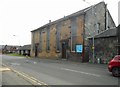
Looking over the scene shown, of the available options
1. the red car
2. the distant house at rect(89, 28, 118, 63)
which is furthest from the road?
the distant house at rect(89, 28, 118, 63)

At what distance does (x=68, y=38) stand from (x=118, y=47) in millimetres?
15895

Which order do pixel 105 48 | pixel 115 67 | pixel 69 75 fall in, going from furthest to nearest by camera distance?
1. pixel 105 48
2. pixel 69 75
3. pixel 115 67

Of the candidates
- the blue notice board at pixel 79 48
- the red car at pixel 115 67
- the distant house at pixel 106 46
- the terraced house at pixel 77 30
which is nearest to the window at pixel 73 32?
the terraced house at pixel 77 30

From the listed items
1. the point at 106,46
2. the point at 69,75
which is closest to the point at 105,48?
the point at 106,46

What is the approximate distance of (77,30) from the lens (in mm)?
45219

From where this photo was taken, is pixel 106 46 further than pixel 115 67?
Yes

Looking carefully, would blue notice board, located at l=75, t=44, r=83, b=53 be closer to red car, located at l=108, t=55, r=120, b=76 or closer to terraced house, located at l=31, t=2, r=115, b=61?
terraced house, located at l=31, t=2, r=115, b=61

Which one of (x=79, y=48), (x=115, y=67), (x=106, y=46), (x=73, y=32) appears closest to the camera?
(x=115, y=67)

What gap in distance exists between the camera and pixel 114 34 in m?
34.8

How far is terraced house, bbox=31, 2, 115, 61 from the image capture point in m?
43.5

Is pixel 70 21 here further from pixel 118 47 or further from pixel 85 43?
pixel 118 47

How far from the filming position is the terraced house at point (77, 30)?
1713 inches

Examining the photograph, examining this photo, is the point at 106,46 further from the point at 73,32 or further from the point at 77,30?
the point at 73,32

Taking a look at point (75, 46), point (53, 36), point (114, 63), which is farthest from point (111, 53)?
point (53, 36)
